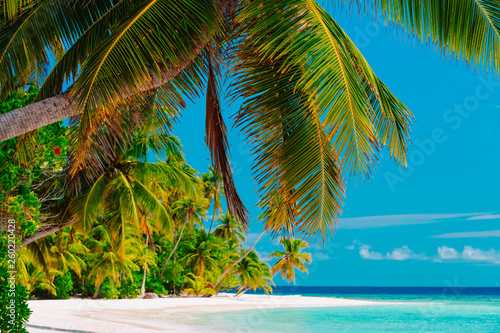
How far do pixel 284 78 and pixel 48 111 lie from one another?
210 centimetres

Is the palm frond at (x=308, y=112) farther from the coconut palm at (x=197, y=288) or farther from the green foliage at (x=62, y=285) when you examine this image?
the coconut palm at (x=197, y=288)

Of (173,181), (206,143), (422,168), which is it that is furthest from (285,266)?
(422,168)

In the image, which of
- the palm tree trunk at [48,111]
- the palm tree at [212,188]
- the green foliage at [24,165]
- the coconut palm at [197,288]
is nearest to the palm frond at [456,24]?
the palm tree trunk at [48,111]

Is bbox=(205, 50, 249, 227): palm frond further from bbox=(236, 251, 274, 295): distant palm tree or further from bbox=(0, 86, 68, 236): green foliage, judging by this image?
bbox=(236, 251, 274, 295): distant palm tree

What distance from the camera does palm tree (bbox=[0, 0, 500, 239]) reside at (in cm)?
347

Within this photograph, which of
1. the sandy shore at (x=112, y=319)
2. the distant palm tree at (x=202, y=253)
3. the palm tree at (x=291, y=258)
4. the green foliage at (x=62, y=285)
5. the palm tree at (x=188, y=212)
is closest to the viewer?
the sandy shore at (x=112, y=319)

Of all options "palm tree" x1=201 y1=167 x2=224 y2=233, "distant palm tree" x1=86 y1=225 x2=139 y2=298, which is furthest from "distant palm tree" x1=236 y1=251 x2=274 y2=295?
"distant palm tree" x1=86 y1=225 x2=139 y2=298

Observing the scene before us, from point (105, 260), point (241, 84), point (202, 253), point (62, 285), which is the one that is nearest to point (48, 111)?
point (241, 84)

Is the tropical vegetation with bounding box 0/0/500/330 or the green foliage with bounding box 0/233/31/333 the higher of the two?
the tropical vegetation with bounding box 0/0/500/330

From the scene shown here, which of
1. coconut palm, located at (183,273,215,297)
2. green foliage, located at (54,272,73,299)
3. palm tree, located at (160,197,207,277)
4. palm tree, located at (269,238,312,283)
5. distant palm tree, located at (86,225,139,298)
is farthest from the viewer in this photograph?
palm tree, located at (269,238,312,283)

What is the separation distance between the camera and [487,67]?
11.9 feet

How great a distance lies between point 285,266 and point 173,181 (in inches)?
888

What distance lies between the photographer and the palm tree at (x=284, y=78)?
347 centimetres

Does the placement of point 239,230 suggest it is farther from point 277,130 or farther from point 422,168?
point 422,168
